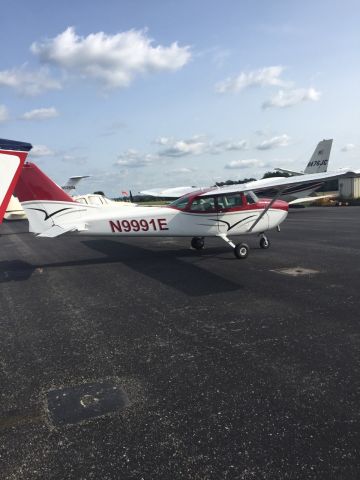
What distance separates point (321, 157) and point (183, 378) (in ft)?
107

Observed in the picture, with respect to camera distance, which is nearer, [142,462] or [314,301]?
[142,462]

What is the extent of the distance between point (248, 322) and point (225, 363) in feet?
4.66

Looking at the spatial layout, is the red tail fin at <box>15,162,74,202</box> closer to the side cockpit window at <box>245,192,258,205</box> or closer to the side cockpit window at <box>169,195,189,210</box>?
the side cockpit window at <box>169,195,189,210</box>

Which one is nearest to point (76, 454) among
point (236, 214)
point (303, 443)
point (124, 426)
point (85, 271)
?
point (124, 426)

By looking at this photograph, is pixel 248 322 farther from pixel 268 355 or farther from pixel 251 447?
pixel 251 447

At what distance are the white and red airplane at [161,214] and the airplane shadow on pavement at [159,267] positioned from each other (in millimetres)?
1027

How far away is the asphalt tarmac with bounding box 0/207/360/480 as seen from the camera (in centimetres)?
284

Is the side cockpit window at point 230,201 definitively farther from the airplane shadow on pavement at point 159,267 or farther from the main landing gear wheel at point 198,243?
the main landing gear wheel at point 198,243

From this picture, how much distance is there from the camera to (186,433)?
3131 millimetres

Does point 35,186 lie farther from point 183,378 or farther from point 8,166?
point 183,378

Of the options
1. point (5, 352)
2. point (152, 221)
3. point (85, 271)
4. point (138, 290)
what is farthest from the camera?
point (152, 221)

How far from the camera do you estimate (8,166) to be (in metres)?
2.96

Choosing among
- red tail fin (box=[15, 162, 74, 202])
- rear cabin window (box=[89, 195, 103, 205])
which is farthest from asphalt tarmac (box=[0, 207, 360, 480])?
rear cabin window (box=[89, 195, 103, 205])

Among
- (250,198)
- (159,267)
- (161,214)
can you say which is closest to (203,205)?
(161,214)
